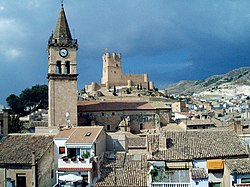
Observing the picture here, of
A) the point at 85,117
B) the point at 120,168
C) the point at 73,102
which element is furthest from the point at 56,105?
the point at 120,168

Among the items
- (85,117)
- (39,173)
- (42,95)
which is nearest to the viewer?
(39,173)

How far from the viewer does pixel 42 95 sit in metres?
102

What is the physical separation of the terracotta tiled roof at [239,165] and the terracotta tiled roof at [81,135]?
462 inches

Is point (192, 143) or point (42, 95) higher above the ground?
point (42, 95)

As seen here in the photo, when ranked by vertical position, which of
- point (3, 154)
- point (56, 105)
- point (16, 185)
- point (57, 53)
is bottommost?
point (16, 185)

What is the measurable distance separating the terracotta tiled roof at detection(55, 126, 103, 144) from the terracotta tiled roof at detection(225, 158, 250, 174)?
38.5 feet

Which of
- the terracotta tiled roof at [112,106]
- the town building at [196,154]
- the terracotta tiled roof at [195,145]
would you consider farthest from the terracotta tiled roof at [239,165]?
the terracotta tiled roof at [112,106]

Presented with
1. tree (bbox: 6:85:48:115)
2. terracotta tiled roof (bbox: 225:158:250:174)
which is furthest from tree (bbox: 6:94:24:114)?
terracotta tiled roof (bbox: 225:158:250:174)

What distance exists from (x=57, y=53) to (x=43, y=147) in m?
23.1

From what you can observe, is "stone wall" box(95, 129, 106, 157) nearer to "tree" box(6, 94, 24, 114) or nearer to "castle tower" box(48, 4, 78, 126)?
"castle tower" box(48, 4, 78, 126)

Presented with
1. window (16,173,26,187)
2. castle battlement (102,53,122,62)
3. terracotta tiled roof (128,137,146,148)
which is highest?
castle battlement (102,53,122,62)

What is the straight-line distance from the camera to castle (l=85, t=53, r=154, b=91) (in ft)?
459

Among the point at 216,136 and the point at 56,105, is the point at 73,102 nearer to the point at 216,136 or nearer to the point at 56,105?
the point at 56,105

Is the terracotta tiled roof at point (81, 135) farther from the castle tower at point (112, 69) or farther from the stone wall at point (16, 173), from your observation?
the castle tower at point (112, 69)
